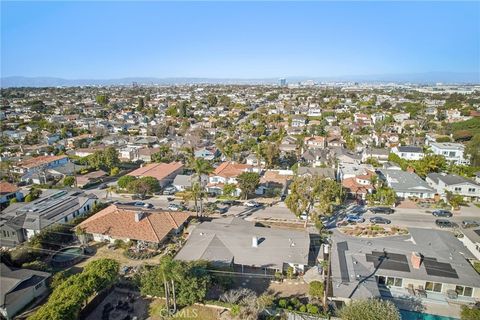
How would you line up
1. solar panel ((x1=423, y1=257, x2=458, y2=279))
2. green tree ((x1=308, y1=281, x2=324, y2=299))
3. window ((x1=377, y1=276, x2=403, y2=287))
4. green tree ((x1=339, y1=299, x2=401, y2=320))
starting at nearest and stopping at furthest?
green tree ((x1=339, y1=299, x2=401, y2=320)) → green tree ((x1=308, y1=281, x2=324, y2=299)) → solar panel ((x1=423, y1=257, x2=458, y2=279)) → window ((x1=377, y1=276, x2=403, y2=287))

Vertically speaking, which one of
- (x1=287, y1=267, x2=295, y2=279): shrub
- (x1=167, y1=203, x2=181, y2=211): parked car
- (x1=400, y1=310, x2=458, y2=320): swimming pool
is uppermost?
(x1=287, y1=267, x2=295, y2=279): shrub

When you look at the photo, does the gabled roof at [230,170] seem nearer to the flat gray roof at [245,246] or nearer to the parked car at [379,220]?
the flat gray roof at [245,246]

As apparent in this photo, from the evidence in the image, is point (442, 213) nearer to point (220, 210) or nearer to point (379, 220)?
point (379, 220)

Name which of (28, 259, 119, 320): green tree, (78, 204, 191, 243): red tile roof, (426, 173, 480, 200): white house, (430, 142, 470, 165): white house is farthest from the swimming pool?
(430, 142, 470, 165): white house

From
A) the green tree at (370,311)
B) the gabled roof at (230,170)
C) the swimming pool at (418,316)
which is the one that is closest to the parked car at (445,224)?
the swimming pool at (418,316)

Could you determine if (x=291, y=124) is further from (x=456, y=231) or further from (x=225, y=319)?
(x=225, y=319)

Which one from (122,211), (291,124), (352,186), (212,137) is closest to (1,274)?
(122,211)

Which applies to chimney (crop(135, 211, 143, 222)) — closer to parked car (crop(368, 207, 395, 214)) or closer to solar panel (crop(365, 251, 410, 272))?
solar panel (crop(365, 251, 410, 272))
